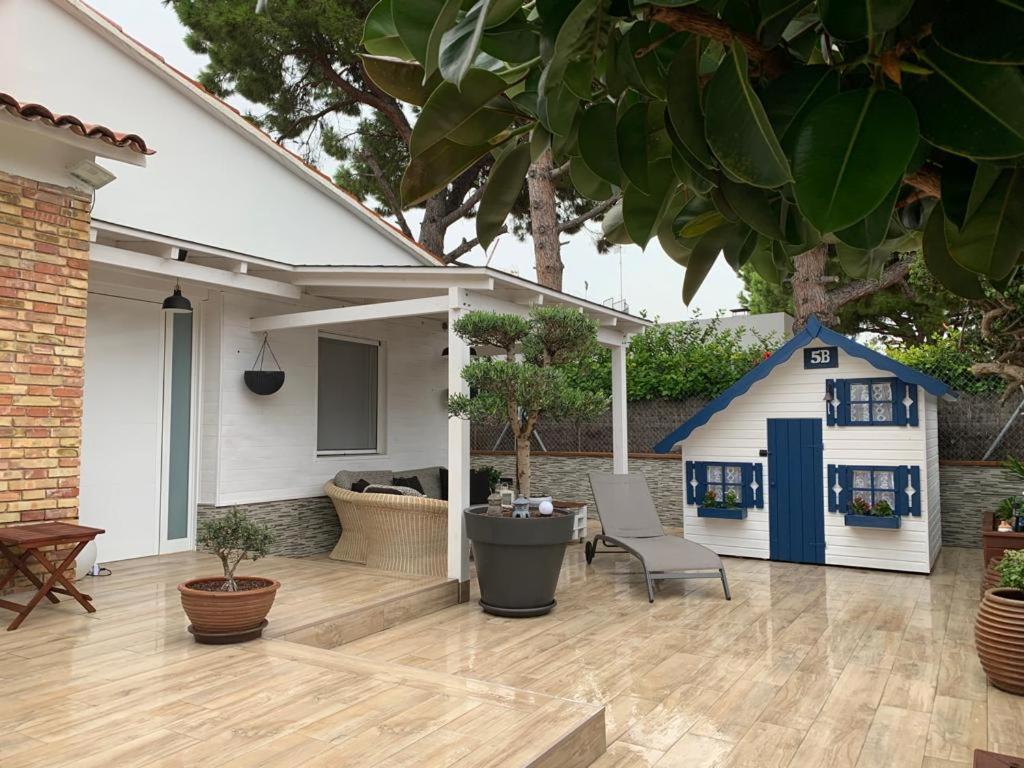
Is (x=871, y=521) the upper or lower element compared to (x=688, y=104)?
lower

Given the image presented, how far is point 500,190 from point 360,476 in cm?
741

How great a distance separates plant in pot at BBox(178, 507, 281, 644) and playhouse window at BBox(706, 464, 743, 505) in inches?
205

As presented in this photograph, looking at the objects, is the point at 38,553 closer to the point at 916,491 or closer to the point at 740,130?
the point at 740,130

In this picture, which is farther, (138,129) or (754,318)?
(754,318)

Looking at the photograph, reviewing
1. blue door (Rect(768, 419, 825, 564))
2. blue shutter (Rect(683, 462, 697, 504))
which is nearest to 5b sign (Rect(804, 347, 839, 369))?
blue door (Rect(768, 419, 825, 564))

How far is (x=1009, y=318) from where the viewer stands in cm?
795

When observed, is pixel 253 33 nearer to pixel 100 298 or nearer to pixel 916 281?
pixel 100 298

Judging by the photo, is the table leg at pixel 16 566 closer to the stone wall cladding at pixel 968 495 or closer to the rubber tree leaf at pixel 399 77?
the rubber tree leaf at pixel 399 77

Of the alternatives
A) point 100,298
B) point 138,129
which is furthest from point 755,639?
point 138,129

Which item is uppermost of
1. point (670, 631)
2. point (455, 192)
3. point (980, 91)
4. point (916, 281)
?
point (455, 192)

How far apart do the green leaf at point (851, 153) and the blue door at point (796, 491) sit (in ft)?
25.4

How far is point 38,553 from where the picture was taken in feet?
14.2

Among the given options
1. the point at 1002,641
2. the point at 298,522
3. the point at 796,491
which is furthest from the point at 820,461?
the point at 298,522

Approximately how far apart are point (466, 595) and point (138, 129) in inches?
206
